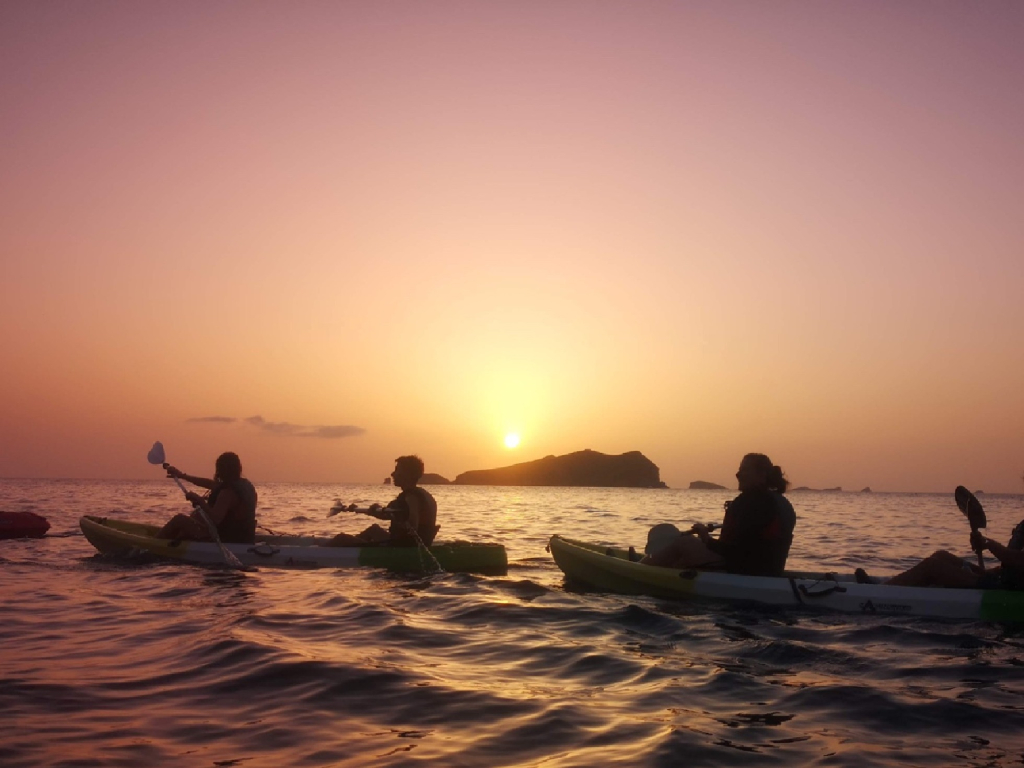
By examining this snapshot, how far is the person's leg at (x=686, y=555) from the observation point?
964 centimetres

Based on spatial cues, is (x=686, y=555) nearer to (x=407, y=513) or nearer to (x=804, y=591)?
(x=804, y=591)

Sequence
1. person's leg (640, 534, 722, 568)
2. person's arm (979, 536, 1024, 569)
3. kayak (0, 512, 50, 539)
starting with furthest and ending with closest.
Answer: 1. kayak (0, 512, 50, 539)
2. person's leg (640, 534, 722, 568)
3. person's arm (979, 536, 1024, 569)

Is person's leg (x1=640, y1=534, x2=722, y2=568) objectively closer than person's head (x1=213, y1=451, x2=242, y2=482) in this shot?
Yes

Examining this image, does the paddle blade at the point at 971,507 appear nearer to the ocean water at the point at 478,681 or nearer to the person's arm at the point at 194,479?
the ocean water at the point at 478,681

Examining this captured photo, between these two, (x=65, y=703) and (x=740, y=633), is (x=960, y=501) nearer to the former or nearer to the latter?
(x=740, y=633)

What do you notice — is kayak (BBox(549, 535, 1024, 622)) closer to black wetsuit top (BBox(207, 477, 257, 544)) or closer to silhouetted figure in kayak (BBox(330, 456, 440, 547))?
silhouetted figure in kayak (BBox(330, 456, 440, 547))

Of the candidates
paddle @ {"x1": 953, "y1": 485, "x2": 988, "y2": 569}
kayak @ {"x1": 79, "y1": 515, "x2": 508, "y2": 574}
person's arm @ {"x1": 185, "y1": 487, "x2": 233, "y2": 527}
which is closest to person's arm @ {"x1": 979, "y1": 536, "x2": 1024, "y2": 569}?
paddle @ {"x1": 953, "y1": 485, "x2": 988, "y2": 569}

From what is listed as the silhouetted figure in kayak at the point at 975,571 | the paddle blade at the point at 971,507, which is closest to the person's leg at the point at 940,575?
the silhouetted figure in kayak at the point at 975,571

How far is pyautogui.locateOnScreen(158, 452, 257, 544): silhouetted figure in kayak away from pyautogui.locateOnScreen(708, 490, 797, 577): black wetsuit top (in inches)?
261

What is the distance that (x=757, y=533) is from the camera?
9.27 m

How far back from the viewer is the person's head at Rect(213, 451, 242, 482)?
473 inches

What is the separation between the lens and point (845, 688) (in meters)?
5.55

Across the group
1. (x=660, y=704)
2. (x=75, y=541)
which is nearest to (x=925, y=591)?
(x=660, y=704)

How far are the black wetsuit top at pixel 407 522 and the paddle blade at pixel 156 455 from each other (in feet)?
12.6
